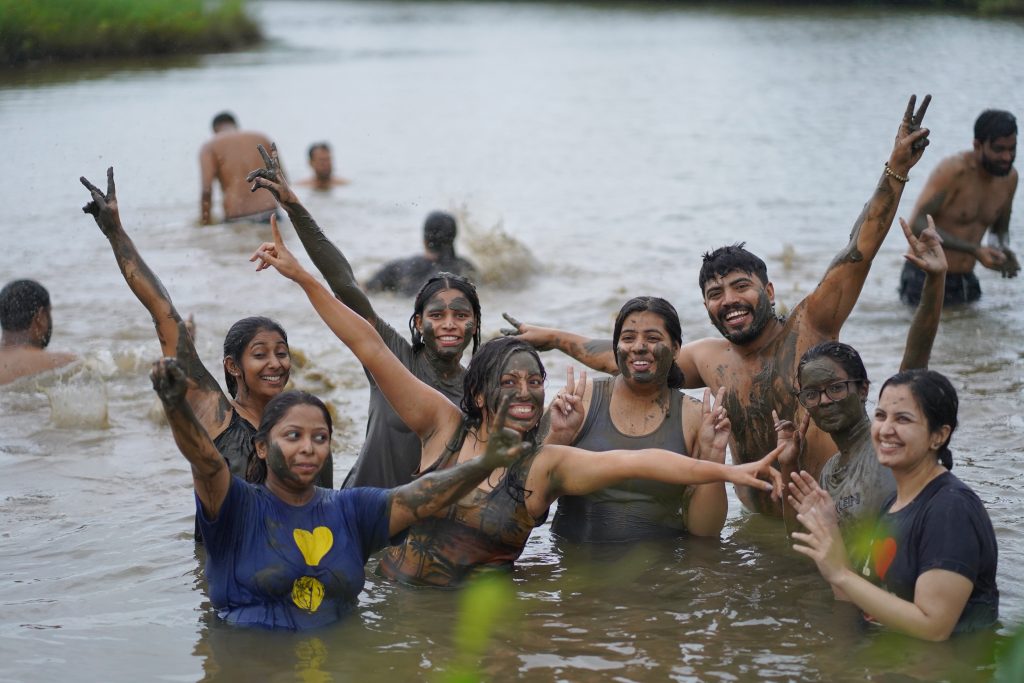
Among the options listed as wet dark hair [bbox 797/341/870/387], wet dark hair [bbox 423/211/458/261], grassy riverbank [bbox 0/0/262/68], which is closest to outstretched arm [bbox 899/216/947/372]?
wet dark hair [bbox 797/341/870/387]

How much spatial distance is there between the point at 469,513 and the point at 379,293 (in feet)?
24.1

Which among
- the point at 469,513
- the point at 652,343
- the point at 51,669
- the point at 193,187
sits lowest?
the point at 51,669

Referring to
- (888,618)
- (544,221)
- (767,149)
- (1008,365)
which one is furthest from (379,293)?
(767,149)

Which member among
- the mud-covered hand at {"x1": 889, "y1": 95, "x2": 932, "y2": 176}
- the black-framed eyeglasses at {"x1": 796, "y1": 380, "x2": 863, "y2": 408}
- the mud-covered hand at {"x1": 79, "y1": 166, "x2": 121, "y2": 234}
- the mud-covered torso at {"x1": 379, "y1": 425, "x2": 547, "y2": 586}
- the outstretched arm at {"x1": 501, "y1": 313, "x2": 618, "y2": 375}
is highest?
the mud-covered hand at {"x1": 889, "y1": 95, "x2": 932, "y2": 176}

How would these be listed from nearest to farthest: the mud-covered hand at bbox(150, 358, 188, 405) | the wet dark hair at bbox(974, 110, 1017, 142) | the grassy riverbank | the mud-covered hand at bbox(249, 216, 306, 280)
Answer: the mud-covered hand at bbox(150, 358, 188, 405) → the mud-covered hand at bbox(249, 216, 306, 280) → the wet dark hair at bbox(974, 110, 1017, 142) → the grassy riverbank

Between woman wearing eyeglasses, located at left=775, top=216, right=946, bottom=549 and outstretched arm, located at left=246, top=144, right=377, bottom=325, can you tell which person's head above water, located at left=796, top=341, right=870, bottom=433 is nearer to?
woman wearing eyeglasses, located at left=775, top=216, right=946, bottom=549

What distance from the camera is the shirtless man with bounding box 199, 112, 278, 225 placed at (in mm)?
14406

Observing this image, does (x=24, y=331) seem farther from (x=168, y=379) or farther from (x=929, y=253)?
(x=929, y=253)

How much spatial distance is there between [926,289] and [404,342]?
7.74 feet

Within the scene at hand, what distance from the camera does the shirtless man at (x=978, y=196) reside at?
31.8 ft

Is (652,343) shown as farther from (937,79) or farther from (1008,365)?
(937,79)

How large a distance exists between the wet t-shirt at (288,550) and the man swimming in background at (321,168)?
1307 centimetres

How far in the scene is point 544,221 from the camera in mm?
16781

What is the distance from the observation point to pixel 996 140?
9672 mm
